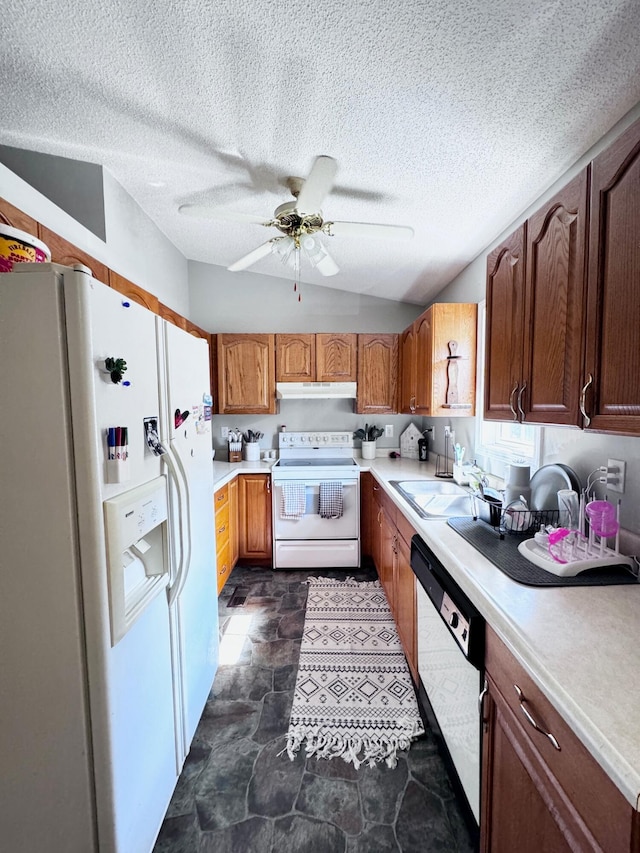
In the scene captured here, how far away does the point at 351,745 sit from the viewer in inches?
55.6

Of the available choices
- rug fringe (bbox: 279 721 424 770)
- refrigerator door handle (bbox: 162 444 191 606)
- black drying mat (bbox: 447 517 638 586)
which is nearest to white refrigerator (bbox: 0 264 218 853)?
refrigerator door handle (bbox: 162 444 191 606)

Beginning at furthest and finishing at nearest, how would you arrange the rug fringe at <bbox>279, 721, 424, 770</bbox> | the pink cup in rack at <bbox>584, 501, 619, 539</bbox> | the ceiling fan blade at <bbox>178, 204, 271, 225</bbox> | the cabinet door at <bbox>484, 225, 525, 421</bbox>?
the ceiling fan blade at <bbox>178, 204, 271, 225</bbox> → the rug fringe at <bbox>279, 721, 424, 770</bbox> → the cabinet door at <bbox>484, 225, 525, 421</bbox> → the pink cup in rack at <bbox>584, 501, 619, 539</bbox>

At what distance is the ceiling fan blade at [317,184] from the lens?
1.23 m

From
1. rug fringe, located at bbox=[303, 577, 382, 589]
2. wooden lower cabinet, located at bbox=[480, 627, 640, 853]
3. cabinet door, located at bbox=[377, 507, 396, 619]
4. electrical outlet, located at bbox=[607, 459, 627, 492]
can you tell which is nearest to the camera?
wooden lower cabinet, located at bbox=[480, 627, 640, 853]

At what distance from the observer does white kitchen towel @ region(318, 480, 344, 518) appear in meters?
2.78

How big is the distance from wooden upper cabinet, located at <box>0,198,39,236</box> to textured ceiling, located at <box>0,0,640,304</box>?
0.54m

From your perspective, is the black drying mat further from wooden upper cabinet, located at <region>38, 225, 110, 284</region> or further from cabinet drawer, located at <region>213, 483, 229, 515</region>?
wooden upper cabinet, located at <region>38, 225, 110, 284</region>

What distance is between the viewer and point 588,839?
55cm

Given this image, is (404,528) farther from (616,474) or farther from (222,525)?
(222,525)

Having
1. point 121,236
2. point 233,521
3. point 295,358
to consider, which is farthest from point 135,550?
point 295,358

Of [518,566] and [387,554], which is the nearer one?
[518,566]

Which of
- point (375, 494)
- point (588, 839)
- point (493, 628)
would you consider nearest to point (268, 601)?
point (375, 494)

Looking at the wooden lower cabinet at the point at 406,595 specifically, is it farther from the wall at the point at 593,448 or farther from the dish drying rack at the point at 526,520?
the wall at the point at 593,448

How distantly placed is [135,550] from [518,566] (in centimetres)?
123
